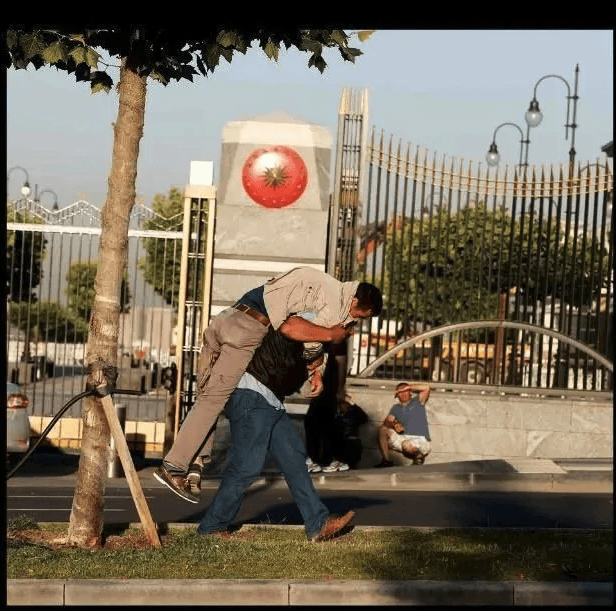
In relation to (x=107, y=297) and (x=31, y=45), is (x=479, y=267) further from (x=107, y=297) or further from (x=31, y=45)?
(x=31, y=45)

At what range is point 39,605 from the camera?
24.5ft

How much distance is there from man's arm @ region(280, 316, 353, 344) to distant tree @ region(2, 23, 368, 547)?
1048mm

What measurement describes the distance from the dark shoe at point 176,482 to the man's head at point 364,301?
4.67 ft

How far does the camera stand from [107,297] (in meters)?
9.05

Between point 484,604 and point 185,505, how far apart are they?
5384mm

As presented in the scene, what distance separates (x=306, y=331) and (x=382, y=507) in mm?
4195

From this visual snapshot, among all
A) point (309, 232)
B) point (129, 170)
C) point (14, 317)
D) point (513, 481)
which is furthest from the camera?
point (14, 317)

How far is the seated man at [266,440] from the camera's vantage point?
9125 mm

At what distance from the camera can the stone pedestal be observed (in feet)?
56.1

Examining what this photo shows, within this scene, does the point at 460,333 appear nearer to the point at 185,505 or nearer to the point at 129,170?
the point at 185,505

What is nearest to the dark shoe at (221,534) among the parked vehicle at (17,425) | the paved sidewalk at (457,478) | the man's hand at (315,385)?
the man's hand at (315,385)

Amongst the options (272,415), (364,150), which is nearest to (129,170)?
(272,415)

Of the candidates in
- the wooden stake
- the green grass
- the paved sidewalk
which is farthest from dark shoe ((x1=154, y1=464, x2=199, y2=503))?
the paved sidewalk

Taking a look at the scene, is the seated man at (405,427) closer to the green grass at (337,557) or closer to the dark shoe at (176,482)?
the green grass at (337,557)
